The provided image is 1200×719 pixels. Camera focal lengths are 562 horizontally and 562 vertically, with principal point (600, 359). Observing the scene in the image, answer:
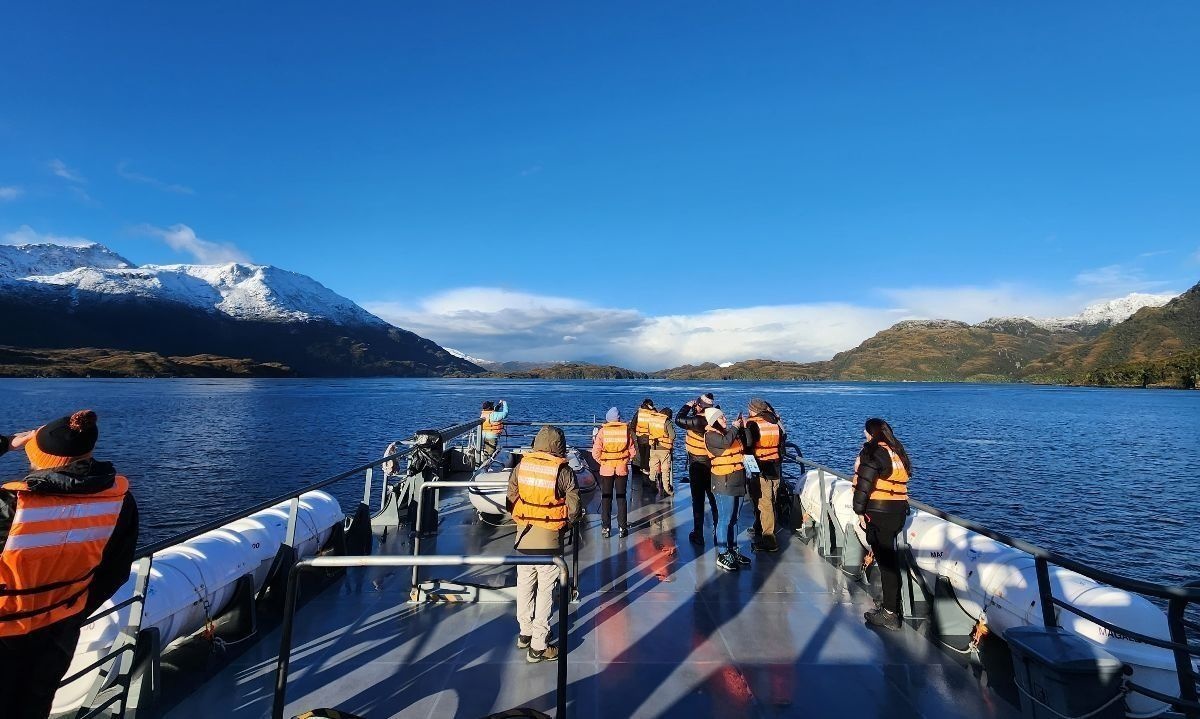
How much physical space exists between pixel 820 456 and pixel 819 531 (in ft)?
81.9

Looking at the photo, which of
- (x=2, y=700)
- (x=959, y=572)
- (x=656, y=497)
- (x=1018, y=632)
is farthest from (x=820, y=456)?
(x=2, y=700)

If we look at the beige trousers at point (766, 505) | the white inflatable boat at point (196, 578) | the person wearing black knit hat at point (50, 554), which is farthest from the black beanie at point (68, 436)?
the beige trousers at point (766, 505)

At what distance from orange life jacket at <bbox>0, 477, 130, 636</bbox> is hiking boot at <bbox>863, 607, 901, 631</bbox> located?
568 cm

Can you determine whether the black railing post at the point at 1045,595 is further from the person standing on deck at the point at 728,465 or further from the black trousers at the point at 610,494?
the black trousers at the point at 610,494

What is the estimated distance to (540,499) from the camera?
4637 millimetres

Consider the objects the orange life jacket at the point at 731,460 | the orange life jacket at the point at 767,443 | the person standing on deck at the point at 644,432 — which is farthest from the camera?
the person standing on deck at the point at 644,432

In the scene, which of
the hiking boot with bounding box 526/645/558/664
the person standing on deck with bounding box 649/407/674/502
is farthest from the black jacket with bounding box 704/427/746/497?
the person standing on deck with bounding box 649/407/674/502

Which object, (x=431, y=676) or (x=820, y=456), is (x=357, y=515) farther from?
(x=820, y=456)

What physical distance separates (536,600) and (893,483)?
3.27 metres

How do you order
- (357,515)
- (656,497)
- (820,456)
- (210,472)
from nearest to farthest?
(357,515) < (656,497) < (210,472) < (820,456)

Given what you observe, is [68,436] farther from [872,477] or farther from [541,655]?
[872,477]

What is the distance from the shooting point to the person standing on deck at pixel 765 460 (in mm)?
7293

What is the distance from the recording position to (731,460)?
7031mm

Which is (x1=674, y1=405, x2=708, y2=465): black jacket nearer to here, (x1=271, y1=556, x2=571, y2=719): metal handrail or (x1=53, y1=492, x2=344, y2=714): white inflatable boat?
(x1=271, y1=556, x2=571, y2=719): metal handrail
